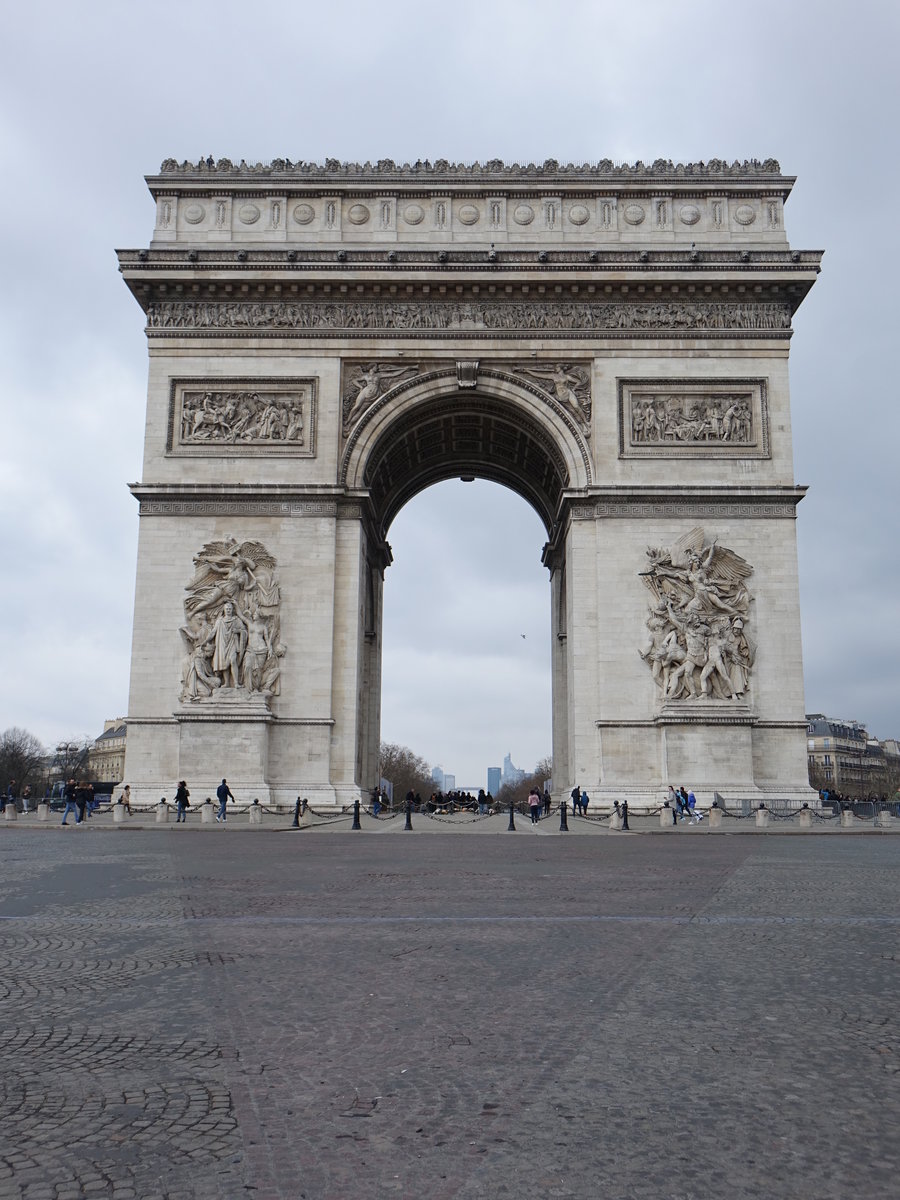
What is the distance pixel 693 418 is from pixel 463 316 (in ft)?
23.3

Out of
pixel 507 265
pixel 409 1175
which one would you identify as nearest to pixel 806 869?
pixel 409 1175

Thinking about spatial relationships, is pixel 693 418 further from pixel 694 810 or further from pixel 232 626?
pixel 232 626

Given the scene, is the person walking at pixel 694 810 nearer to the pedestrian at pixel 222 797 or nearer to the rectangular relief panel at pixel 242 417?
the pedestrian at pixel 222 797

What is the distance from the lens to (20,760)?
3137 inches

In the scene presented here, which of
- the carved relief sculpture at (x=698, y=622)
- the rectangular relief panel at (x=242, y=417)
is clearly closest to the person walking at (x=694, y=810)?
the carved relief sculpture at (x=698, y=622)

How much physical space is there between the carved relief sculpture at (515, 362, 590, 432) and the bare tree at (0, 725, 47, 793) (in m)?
55.4

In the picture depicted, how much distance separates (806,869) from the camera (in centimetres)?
1249

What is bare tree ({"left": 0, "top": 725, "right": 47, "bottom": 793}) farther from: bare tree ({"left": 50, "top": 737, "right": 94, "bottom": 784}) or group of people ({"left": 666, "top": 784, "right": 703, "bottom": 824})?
group of people ({"left": 666, "top": 784, "right": 703, "bottom": 824})

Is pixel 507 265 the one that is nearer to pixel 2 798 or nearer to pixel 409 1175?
pixel 409 1175

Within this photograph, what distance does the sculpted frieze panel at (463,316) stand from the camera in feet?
98.9

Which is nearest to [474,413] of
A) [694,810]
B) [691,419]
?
[691,419]

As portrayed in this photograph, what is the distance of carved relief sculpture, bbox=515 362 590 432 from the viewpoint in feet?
98.4

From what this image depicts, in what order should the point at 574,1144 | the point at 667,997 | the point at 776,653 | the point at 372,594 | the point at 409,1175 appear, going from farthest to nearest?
1. the point at 372,594
2. the point at 776,653
3. the point at 667,997
4. the point at 574,1144
5. the point at 409,1175

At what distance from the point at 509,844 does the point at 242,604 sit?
12646 millimetres
